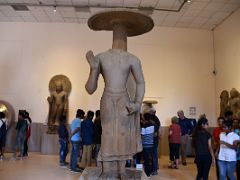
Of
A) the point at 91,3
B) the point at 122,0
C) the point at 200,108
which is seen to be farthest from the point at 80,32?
the point at 200,108

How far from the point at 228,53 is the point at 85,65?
6.13 meters

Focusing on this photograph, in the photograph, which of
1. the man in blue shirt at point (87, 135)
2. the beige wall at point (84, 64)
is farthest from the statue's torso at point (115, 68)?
the beige wall at point (84, 64)

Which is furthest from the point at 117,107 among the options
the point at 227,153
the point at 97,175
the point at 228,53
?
the point at 228,53

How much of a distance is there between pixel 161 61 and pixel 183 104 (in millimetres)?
2189

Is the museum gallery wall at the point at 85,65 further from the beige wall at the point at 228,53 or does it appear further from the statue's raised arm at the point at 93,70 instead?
the statue's raised arm at the point at 93,70

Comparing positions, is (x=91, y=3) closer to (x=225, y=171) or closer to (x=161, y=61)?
(x=161, y=61)

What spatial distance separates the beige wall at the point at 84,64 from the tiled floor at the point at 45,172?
3842mm

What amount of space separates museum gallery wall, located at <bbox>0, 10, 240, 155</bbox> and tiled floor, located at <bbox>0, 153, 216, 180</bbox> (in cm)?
368

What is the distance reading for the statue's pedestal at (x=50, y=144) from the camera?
11383mm

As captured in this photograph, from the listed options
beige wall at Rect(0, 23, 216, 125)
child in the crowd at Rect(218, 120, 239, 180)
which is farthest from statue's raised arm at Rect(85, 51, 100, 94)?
beige wall at Rect(0, 23, 216, 125)

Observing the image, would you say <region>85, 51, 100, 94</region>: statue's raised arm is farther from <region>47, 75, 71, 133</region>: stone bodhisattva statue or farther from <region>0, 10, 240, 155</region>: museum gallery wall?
<region>0, 10, 240, 155</region>: museum gallery wall

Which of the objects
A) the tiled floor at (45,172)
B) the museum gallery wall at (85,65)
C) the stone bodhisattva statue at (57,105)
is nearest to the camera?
the tiled floor at (45,172)

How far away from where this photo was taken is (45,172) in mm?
7539

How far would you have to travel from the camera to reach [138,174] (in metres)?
3.89
